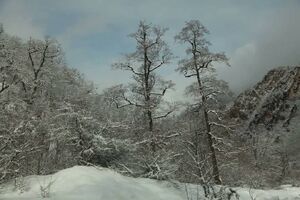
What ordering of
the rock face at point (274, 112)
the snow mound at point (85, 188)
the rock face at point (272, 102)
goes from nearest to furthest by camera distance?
the snow mound at point (85, 188) → the rock face at point (274, 112) → the rock face at point (272, 102)

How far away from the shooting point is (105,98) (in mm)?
24672

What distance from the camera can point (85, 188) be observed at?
13.9m

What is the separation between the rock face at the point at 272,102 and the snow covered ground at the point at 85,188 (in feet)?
316

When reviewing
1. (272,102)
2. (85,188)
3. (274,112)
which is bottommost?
(85,188)

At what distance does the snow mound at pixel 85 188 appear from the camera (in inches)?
527

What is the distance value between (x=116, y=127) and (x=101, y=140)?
2493mm

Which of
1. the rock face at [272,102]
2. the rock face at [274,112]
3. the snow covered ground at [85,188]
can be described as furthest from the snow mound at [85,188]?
the rock face at [272,102]

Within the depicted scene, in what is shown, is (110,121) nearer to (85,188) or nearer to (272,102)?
(85,188)

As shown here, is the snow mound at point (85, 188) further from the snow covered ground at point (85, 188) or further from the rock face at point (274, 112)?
the rock face at point (274, 112)

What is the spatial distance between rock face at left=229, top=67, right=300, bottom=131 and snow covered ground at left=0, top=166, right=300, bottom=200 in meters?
96.4

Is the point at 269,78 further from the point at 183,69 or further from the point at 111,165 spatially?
the point at 111,165

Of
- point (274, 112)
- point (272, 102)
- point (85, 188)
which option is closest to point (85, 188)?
point (85, 188)

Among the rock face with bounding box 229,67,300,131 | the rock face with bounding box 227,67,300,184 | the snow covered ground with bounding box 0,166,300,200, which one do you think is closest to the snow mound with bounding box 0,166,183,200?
the snow covered ground with bounding box 0,166,300,200

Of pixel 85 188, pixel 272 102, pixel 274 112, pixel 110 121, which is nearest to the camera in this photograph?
pixel 85 188
